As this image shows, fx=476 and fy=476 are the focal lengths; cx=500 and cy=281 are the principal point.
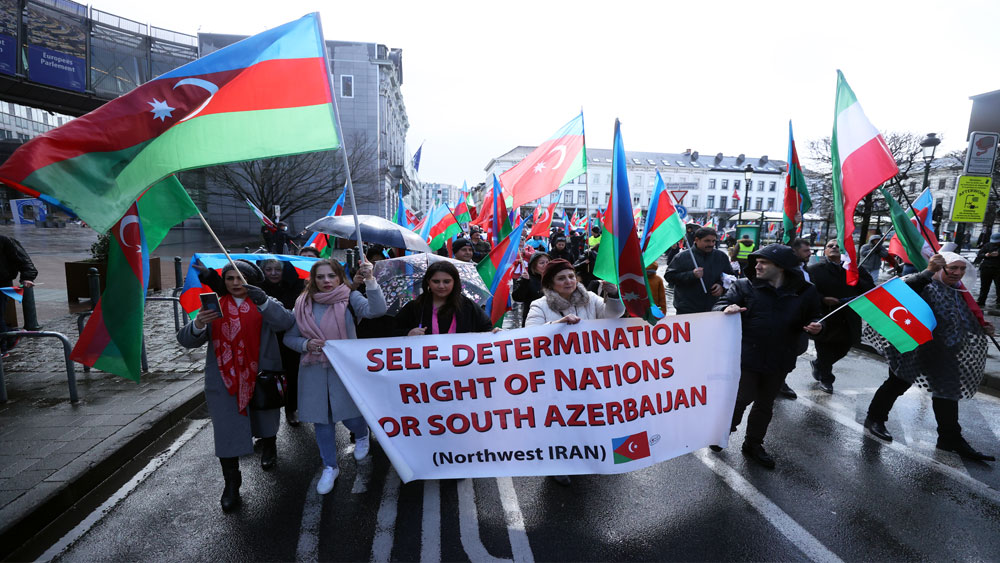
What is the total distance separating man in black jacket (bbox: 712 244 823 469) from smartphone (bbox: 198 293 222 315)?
3596mm

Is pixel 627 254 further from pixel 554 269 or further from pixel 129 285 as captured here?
pixel 129 285

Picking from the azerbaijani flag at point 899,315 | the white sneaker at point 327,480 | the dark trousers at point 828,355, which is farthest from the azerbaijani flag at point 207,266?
the dark trousers at point 828,355

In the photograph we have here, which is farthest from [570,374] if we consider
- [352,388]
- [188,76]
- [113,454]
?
[113,454]

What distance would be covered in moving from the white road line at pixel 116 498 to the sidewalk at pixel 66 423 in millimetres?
198

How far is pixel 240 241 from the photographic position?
33094 mm

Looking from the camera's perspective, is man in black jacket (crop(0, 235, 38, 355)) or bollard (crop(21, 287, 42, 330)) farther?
bollard (crop(21, 287, 42, 330))

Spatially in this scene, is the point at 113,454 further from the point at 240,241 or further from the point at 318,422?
the point at 240,241

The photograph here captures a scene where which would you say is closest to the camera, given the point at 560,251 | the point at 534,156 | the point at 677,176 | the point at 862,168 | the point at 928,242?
the point at 862,168

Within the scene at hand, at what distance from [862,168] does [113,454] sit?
664 centimetres

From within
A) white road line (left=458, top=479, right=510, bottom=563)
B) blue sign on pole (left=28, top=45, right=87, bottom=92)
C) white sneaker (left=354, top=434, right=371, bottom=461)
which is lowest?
white road line (left=458, top=479, right=510, bottom=563)

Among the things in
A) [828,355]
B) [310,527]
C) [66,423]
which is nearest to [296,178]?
[66,423]

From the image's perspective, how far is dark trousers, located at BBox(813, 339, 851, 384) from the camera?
5511 mm

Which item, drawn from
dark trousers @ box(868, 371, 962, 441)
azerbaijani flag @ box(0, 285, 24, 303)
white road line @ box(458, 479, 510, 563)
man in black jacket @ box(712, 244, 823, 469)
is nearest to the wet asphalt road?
white road line @ box(458, 479, 510, 563)

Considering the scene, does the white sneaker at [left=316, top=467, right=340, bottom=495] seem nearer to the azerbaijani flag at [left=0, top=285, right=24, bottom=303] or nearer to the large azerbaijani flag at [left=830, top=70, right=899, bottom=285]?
the large azerbaijani flag at [left=830, top=70, right=899, bottom=285]
